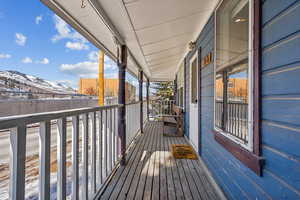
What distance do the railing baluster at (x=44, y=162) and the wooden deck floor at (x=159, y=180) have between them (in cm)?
99

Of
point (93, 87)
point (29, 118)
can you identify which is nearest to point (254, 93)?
point (29, 118)

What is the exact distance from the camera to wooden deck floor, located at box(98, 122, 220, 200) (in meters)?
1.91

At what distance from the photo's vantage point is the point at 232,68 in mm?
1677

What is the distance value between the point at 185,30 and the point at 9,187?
289cm

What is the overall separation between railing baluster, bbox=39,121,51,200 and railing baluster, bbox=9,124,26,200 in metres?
0.17

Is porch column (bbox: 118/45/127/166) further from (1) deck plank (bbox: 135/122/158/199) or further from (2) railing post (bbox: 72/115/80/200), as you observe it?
(2) railing post (bbox: 72/115/80/200)

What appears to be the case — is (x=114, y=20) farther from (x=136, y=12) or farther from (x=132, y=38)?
(x=132, y=38)

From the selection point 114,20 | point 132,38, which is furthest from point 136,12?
point 132,38

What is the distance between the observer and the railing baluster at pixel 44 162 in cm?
103

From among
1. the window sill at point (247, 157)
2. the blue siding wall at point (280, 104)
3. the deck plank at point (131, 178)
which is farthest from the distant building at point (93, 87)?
the blue siding wall at point (280, 104)

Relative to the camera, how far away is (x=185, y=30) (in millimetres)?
2801

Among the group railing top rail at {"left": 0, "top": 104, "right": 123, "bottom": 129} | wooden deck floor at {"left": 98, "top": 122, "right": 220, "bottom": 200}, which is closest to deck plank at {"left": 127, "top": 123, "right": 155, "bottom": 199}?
wooden deck floor at {"left": 98, "top": 122, "right": 220, "bottom": 200}

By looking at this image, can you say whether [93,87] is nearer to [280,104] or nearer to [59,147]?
[59,147]

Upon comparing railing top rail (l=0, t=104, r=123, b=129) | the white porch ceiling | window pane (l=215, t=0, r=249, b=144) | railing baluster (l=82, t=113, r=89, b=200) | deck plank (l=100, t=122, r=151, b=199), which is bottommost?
deck plank (l=100, t=122, r=151, b=199)
